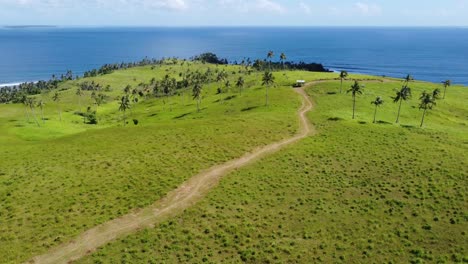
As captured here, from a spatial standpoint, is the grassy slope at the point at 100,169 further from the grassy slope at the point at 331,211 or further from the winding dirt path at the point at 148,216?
the grassy slope at the point at 331,211

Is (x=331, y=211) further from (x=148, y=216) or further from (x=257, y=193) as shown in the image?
(x=148, y=216)

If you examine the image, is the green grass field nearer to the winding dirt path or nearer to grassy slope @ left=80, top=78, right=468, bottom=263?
grassy slope @ left=80, top=78, right=468, bottom=263

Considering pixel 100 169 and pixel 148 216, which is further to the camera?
pixel 100 169

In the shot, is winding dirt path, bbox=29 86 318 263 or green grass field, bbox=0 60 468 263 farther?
green grass field, bbox=0 60 468 263

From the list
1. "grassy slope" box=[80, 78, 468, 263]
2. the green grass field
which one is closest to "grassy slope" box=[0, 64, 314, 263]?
the green grass field

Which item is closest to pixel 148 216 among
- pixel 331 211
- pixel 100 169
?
pixel 100 169

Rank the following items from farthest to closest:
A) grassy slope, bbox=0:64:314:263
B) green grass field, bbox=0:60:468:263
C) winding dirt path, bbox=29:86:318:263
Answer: grassy slope, bbox=0:64:314:263
green grass field, bbox=0:60:468:263
winding dirt path, bbox=29:86:318:263

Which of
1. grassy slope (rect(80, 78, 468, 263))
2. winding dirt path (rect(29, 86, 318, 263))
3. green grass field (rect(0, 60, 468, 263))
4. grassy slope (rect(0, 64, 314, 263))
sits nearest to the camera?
winding dirt path (rect(29, 86, 318, 263))
